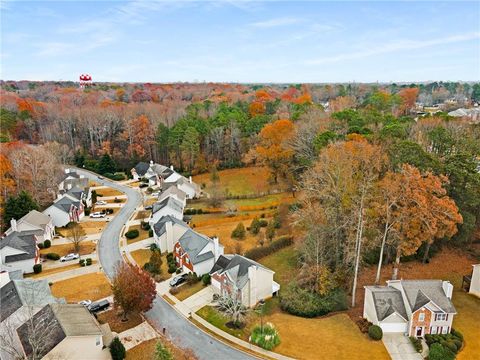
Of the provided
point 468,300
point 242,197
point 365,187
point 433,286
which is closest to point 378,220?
point 365,187

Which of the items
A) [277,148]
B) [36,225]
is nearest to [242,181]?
[277,148]

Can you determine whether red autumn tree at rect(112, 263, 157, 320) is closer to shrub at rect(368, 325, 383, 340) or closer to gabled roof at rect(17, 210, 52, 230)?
Answer: shrub at rect(368, 325, 383, 340)

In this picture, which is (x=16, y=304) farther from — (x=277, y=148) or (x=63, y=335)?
(x=277, y=148)

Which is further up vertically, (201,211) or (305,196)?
(305,196)

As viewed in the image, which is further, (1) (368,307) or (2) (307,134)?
(2) (307,134)

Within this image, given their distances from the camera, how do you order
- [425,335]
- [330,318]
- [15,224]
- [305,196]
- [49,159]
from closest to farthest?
[425,335]
[330,318]
[305,196]
[15,224]
[49,159]

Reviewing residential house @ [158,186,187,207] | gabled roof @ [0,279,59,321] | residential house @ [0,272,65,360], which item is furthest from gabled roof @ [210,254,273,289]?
residential house @ [158,186,187,207]

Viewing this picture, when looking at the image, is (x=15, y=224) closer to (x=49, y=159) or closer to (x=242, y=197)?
(x=49, y=159)
